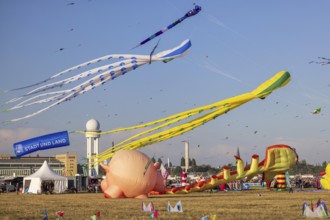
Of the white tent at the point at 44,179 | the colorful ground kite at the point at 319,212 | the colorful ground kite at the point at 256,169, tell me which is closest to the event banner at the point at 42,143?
the white tent at the point at 44,179

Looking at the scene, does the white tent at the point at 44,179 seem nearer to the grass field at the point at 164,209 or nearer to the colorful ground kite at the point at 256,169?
the colorful ground kite at the point at 256,169

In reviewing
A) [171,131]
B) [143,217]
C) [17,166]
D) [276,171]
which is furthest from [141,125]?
[17,166]

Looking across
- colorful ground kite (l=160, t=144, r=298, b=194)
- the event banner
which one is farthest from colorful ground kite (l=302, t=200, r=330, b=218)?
the event banner

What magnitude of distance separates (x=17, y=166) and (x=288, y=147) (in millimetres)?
131317

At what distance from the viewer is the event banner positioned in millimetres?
44831

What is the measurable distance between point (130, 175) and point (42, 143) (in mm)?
14377

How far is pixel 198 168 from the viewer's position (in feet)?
656

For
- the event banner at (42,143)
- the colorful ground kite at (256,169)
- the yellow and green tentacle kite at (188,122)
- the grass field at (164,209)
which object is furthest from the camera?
the event banner at (42,143)

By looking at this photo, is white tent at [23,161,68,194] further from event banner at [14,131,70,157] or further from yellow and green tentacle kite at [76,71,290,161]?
yellow and green tentacle kite at [76,71,290,161]

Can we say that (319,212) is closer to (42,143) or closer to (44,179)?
(42,143)

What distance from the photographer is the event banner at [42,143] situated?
44.8m

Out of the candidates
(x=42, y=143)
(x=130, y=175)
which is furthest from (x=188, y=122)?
(x=42, y=143)

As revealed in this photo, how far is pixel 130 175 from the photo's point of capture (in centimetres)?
3372

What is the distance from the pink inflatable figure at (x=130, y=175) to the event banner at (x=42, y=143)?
12428 mm
